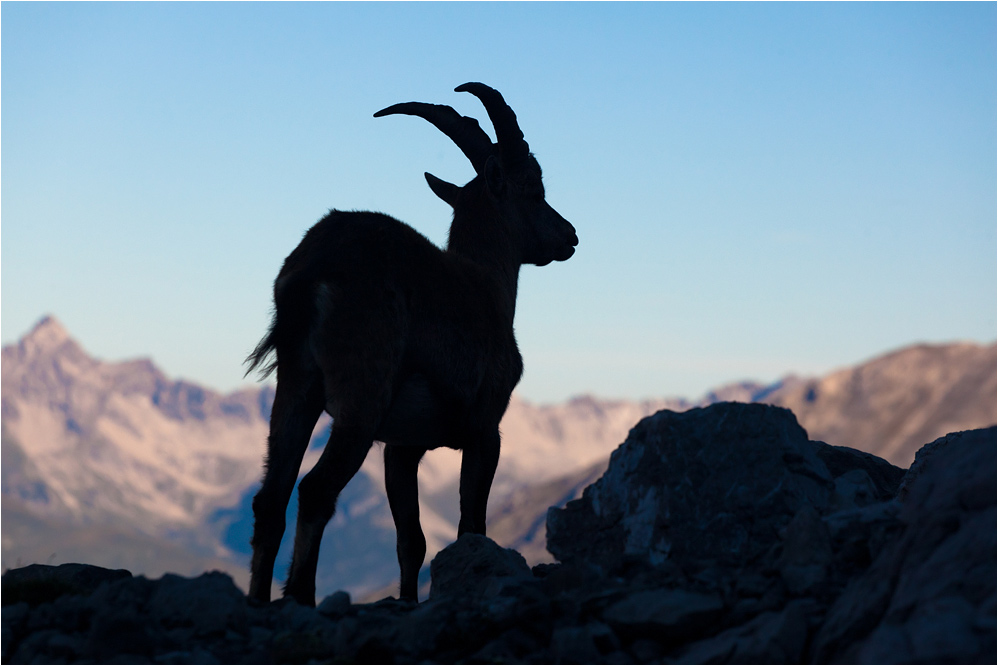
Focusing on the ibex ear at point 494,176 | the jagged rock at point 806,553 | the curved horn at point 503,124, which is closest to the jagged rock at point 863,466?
the ibex ear at point 494,176

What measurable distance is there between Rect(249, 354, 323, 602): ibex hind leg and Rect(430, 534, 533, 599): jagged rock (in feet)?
5.52

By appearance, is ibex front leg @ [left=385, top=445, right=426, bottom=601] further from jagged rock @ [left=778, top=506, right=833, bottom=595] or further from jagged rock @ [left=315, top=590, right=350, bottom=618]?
jagged rock @ [left=778, top=506, right=833, bottom=595]

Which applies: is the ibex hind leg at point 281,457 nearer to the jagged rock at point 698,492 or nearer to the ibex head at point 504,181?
the jagged rock at point 698,492

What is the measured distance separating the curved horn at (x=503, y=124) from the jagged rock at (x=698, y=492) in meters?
Answer: 6.51

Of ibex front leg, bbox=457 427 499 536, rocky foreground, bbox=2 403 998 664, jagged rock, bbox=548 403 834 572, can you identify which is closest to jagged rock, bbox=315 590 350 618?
rocky foreground, bbox=2 403 998 664

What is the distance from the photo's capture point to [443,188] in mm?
17047

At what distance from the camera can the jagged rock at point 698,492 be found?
10.2m

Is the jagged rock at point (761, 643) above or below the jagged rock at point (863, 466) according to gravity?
below

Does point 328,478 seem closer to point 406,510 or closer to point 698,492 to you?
point 406,510

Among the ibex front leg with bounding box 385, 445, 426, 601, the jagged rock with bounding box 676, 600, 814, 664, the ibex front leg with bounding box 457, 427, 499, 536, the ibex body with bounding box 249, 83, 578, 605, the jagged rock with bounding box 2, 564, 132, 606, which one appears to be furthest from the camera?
the ibex front leg with bounding box 385, 445, 426, 601

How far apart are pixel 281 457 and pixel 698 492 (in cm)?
425

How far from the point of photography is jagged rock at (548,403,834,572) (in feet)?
33.6

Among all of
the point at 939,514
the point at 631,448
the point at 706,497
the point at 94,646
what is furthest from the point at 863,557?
the point at 94,646

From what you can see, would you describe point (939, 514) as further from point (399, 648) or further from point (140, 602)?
point (140, 602)
